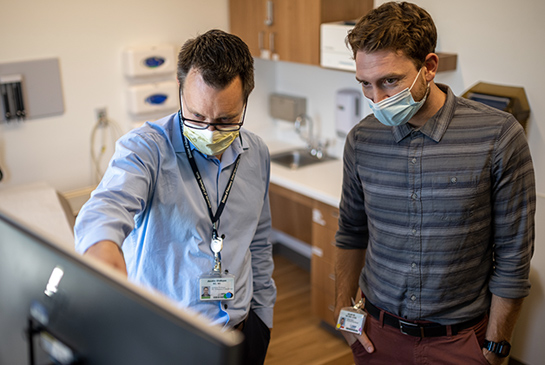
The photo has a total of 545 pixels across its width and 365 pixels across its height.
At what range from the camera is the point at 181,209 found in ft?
4.65

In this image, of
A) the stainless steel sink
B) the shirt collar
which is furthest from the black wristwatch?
the stainless steel sink

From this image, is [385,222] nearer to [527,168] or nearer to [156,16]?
[527,168]

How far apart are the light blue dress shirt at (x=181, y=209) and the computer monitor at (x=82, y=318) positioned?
13.5 inches

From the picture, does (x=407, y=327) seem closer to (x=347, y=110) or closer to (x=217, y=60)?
(x=217, y=60)

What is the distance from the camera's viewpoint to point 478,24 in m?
2.78

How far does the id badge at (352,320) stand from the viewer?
67.9 inches

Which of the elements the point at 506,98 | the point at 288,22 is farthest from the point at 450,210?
the point at 288,22

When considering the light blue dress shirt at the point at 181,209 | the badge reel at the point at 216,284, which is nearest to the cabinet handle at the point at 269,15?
the light blue dress shirt at the point at 181,209

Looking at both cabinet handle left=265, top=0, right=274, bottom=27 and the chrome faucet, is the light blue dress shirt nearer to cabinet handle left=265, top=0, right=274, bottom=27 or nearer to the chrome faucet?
cabinet handle left=265, top=0, right=274, bottom=27

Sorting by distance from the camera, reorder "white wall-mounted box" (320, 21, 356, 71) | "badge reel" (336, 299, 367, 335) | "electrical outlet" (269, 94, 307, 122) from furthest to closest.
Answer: "electrical outlet" (269, 94, 307, 122)
"white wall-mounted box" (320, 21, 356, 71)
"badge reel" (336, 299, 367, 335)

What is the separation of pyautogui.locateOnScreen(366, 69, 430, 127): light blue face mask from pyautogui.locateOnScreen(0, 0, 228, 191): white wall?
97.2 inches

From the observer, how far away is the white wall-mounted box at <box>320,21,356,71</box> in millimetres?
3084

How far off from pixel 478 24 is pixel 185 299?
2112 mm

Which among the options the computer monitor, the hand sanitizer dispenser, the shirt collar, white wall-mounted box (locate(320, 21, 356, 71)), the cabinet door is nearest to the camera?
the computer monitor
